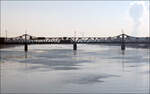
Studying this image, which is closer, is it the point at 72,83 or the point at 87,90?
the point at 87,90

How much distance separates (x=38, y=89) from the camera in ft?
64.1

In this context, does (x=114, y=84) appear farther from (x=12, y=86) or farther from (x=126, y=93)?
(x=12, y=86)

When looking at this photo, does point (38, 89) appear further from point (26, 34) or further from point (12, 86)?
point (26, 34)

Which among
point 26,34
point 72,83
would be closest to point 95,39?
point 26,34

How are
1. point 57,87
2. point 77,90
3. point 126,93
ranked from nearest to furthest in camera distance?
point 126,93
point 77,90
point 57,87

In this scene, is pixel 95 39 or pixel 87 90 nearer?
pixel 87 90

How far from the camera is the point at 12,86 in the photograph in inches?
817

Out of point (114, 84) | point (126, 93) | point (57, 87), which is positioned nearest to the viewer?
point (126, 93)

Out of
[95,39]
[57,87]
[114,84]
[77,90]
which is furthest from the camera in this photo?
[95,39]

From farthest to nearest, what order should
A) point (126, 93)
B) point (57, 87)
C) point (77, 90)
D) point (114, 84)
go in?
point (114, 84) → point (57, 87) → point (77, 90) → point (126, 93)

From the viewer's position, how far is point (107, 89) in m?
19.5

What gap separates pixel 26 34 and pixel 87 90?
111 metres

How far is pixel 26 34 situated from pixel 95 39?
102 feet

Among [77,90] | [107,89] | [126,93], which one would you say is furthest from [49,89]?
[126,93]
